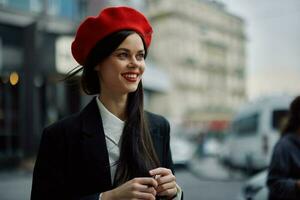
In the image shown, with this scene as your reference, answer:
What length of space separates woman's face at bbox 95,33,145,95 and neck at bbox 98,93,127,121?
3 cm

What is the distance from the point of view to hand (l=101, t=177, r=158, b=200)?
55.2 inches

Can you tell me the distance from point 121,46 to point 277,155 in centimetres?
160

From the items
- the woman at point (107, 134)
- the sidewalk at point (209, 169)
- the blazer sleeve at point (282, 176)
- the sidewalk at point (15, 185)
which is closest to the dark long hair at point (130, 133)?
the woman at point (107, 134)

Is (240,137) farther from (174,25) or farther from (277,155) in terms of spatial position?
(174,25)

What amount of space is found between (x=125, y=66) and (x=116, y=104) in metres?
0.16

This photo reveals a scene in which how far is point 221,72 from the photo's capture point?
2370 inches

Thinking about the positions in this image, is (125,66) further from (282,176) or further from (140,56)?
(282,176)

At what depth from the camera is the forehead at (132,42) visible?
5.14 feet

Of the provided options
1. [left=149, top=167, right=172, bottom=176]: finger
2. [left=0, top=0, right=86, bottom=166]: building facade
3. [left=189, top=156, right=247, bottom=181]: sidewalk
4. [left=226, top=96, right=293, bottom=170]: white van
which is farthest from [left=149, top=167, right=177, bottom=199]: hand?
[left=0, top=0, right=86, bottom=166]: building facade

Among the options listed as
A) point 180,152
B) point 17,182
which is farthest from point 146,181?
point 180,152

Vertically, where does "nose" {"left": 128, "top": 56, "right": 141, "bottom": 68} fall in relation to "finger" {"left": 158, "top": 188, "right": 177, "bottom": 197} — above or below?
above

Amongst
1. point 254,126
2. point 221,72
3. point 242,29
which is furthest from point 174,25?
point 254,126

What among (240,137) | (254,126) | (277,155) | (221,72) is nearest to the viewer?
(277,155)

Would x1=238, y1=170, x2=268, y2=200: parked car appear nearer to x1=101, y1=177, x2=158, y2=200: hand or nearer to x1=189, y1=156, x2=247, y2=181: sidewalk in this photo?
x1=101, y1=177, x2=158, y2=200: hand
